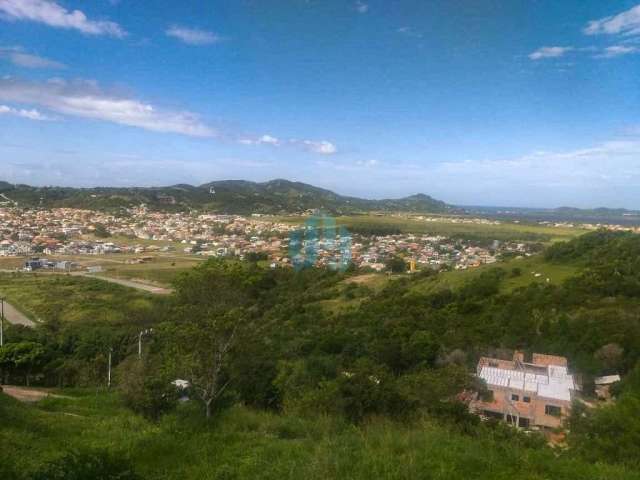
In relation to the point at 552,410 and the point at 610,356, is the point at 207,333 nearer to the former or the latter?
the point at 552,410

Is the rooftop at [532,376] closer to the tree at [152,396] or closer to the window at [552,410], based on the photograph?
the window at [552,410]

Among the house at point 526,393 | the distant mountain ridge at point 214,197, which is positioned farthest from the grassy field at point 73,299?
the distant mountain ridge at point 214,197

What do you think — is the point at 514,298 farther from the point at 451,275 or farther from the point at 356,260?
the point at 356,260

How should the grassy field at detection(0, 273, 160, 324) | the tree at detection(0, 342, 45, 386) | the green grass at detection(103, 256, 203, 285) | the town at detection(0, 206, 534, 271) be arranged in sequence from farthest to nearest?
the town at detection(0, 206, 534, 271)
the green grass at detection(103, 256, 203, 285)
the grassy field at detection(0, 273, 160, 324)
the tree at detection(0, 342, 45, 386)

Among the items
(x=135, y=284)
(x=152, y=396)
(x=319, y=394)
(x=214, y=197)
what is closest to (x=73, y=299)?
(x=135, y=284)

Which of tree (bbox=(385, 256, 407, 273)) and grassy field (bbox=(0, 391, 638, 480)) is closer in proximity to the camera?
grassy field (bbox=(0, 391, 638, 480))

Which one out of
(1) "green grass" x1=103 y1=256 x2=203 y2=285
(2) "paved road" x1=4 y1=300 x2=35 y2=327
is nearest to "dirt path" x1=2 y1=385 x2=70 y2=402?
(2) "paved road" x1=4 y1=300 x2=35 y2=327

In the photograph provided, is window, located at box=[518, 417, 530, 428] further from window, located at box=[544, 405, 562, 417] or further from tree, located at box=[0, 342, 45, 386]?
tree, located at box=[0, 342, 45, 386]
